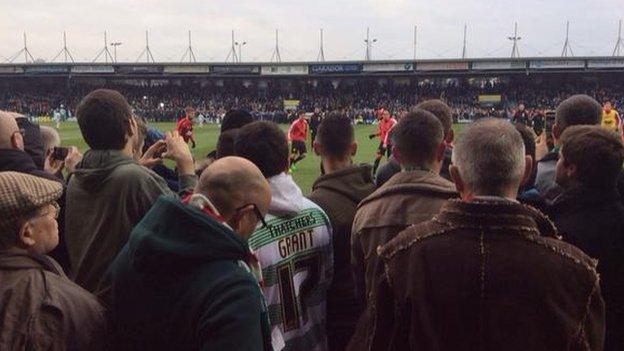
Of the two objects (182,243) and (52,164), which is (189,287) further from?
(52,164)

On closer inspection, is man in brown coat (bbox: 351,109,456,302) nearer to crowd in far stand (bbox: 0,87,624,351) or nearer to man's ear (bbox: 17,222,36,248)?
crowd in far stand (bbox: 0,87,624,351)

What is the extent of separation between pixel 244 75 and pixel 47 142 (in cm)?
5771

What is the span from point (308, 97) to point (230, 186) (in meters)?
62.8

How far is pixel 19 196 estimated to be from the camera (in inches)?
98.3

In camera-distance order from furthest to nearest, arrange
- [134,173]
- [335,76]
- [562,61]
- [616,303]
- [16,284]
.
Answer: [335,76] < [562,61] < [134,173] < [616,303] < [16,284]

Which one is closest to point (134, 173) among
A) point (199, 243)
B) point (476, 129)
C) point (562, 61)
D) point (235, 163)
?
point (235, 163)

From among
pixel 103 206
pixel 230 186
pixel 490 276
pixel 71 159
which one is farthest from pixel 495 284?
pixel 71 159

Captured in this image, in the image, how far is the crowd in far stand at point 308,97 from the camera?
56.7 m

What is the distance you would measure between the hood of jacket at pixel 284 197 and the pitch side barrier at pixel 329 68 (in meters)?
55.9

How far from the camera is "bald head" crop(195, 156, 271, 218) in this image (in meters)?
2.47

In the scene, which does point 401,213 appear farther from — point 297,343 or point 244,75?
point 244,75

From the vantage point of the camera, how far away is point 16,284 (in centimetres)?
238

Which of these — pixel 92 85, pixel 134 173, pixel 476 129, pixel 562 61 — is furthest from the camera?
pixel 92 85

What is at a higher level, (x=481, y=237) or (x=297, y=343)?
(x=481, y=237)
